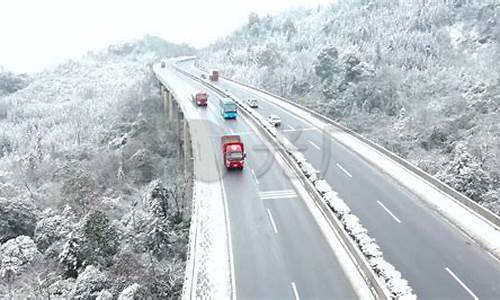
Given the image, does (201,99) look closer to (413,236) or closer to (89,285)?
(89,285)

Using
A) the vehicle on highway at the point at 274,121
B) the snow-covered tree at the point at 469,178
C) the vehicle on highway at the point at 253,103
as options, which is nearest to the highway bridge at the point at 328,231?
the snow-covered tree at the point at 469,178

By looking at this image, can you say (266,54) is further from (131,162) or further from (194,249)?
(194,249)

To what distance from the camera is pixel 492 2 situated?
8162cm

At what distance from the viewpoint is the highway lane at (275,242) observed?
20016 millimetres

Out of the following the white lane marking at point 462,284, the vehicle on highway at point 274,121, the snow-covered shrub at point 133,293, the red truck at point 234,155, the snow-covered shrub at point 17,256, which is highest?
the vehicle on highway at point 274,121

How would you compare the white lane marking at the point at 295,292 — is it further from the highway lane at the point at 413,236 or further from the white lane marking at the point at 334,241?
the highway lane at the point at 413,236

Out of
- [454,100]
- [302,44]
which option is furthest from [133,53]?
[454,100]

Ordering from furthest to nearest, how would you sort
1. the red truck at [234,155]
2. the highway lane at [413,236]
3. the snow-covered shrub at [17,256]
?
1. the red truck at [234,155]
2. the snow-covered shrub at [17,256]
3. the highway lane at [413,236]

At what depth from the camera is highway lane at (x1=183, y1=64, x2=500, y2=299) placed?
1958cm

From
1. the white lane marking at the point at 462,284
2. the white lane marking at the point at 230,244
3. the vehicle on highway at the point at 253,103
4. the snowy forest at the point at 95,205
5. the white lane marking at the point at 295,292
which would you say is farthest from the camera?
the vehicle on highway at the point at 253,103

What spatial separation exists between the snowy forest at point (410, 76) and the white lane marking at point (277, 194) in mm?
12090

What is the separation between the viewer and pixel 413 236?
24.0 meters

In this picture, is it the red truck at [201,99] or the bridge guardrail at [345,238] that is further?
the red truck at [201,99]

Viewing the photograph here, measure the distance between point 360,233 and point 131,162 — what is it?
34.5 m
